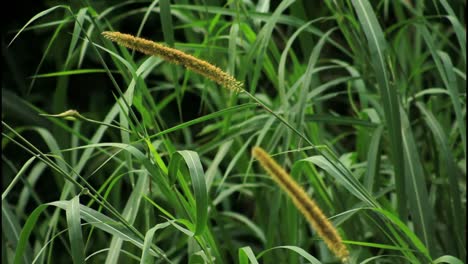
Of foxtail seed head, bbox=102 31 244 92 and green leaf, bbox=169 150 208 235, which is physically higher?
foxtail seed head, bbox=102 31 244 92

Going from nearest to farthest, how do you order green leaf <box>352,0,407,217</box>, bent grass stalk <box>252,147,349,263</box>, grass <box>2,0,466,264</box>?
1. bent grass stalk <box>252,147,349,263</box>
2. grass <box>2,0,466,264</box>
3. green leaf <box>352,0,407,217</box>

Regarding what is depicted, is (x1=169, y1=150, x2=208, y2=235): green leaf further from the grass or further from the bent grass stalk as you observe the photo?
the bent grass stalk

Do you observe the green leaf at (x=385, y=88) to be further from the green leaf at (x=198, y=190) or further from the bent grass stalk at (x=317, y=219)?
the bent grass stalk at (x=317, y=219)

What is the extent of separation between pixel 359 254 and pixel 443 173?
1.11 feet

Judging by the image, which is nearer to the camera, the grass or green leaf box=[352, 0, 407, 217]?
the grass

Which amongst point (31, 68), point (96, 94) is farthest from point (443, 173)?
point (31, 68)

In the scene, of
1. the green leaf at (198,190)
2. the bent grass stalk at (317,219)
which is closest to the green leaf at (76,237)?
the green leaf at (198,190)

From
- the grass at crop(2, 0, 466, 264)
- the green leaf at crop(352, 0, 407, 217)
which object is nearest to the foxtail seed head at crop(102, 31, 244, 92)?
the grass at crop(2, 0, 466, 264)

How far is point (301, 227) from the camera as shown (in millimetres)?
1531

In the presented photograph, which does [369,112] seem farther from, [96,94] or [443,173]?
[96,94]

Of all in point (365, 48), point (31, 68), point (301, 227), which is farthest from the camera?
point (31, 68)

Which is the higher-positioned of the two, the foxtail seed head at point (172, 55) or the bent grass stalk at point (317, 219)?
the foxtail seed head at point (172, 55)

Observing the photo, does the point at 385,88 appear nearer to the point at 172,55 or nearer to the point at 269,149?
the point at 269,149

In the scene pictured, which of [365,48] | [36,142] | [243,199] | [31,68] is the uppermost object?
[365,48]
